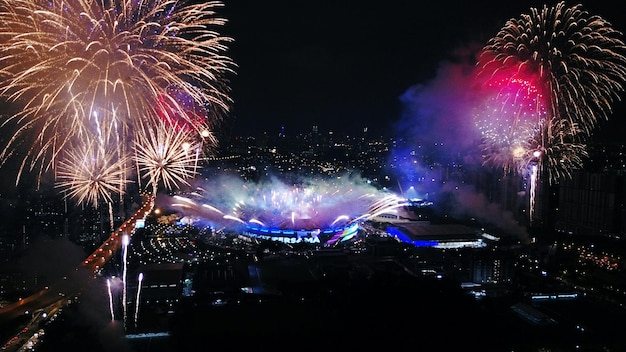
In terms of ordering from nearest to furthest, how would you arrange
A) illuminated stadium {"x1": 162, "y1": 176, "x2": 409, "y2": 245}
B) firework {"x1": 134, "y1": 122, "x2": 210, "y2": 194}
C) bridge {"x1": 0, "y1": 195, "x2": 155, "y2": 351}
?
1. bridge {"x1": 0, "y1": 195, "x2": 155, "y2": 351}
2. firework {"x1": 134, "y1": 122, "x2": 210, "y2": 194}
3. illuminated stadium {"x1": 162, "y1": 176, "x2": 409, "y2": 245}

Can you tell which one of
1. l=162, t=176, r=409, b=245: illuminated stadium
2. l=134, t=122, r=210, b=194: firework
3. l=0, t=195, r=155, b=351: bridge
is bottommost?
l=0, t=195, r=155, b=351: bridge

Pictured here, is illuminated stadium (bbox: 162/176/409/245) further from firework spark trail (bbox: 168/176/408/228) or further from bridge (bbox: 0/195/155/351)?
bridge (bbox: 0/195/155/351)

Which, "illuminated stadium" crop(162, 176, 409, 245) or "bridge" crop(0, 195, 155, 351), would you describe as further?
"illuminated stadium" crop(162, 176, 409, 245)

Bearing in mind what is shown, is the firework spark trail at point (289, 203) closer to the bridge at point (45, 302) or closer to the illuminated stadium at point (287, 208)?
the illuminated stadium at point (287, 208)

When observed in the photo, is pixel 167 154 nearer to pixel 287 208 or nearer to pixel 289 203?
pixel 287 208

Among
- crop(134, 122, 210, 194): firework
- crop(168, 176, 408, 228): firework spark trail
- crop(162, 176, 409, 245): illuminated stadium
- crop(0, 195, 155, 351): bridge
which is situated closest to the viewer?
crop(0, 195, 155, 351): bridge

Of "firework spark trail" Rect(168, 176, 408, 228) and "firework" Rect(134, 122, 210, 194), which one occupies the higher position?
"firework" Rect(134, 122, 210, 194)

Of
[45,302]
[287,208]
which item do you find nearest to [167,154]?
[45,302]

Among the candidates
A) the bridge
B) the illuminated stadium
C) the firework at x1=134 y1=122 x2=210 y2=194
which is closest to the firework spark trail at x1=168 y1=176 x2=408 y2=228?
the illuminated stadium
